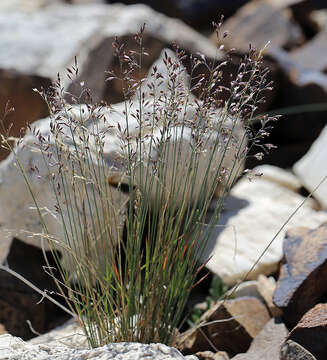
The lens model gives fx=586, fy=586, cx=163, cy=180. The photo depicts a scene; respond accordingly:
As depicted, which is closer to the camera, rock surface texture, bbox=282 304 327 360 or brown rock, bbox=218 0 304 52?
rock surface texture, bbox=282 304 327 360

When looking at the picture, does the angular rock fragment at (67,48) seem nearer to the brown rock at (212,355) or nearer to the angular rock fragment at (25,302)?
the angular rock fragment at (25,302)

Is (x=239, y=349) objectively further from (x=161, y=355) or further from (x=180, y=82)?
(x=180, y=82)

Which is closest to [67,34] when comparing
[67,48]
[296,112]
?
[67,48]

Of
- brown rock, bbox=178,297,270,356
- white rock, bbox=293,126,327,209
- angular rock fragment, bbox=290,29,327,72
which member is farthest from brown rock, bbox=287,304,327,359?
angular rock fragment, bbox=290,29,327,72

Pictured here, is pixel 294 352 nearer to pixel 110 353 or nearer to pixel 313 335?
pixel 313 335

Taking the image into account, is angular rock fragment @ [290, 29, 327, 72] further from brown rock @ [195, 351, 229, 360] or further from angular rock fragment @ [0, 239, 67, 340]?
brown rock @ [195, 351, 229, 360]

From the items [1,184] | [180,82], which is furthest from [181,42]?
[180,82]
